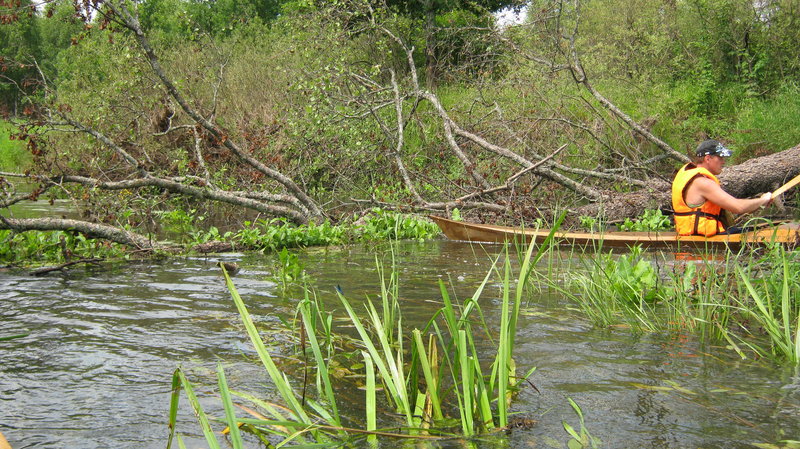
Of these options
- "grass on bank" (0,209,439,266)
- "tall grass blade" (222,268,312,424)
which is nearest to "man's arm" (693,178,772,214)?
"grass on bank" (0,209,439,266)

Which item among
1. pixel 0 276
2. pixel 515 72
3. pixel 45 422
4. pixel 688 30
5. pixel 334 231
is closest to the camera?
pixel 45 422

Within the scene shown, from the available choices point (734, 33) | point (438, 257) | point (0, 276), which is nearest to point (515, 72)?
point (438, 257)

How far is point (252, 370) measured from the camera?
4.09m

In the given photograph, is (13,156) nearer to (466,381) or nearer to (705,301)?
(705,301)

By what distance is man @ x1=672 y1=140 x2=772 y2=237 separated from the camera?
8195 millimetres

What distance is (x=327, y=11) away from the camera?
1234cm

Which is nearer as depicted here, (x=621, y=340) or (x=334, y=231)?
(x=621, y=340)

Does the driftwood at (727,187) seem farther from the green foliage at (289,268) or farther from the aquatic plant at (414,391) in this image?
the aquatic plant at (414,391)

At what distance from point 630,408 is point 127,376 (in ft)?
8.58

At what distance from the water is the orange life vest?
2.94 metres

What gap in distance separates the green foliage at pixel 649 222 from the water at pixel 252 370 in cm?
405

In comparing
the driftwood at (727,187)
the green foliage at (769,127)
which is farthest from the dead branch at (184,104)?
the green foliage at (769,127)

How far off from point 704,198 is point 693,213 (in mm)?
244

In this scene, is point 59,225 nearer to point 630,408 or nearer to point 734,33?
point 630,408
